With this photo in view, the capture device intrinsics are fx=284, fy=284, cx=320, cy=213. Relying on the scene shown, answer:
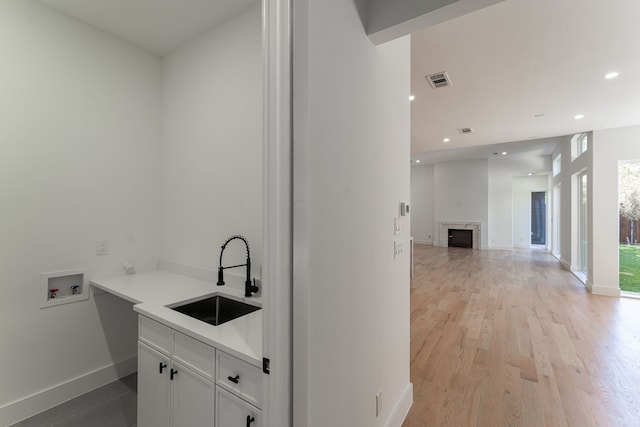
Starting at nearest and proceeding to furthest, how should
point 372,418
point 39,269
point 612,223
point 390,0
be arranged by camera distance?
point 390,0
point 372,418
point 39,269
point 612,223

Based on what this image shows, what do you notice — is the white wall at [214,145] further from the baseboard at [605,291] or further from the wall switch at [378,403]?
the baseboard at [605,291]

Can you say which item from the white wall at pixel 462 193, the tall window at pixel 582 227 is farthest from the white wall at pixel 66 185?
the white wall at pixel 462 193

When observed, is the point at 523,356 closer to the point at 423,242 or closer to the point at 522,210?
the point at 423,242

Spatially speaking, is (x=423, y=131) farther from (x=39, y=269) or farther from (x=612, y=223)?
(x=39, y=269)

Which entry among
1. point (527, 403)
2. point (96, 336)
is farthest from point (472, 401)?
point (96, 336)

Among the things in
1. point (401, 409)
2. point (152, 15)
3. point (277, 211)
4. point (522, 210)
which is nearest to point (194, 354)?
point (277, 211)

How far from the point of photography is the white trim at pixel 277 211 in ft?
3.38

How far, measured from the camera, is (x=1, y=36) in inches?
75.7

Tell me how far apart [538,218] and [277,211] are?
12605mm

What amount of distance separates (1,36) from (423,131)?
562 cm

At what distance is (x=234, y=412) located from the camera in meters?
1.21

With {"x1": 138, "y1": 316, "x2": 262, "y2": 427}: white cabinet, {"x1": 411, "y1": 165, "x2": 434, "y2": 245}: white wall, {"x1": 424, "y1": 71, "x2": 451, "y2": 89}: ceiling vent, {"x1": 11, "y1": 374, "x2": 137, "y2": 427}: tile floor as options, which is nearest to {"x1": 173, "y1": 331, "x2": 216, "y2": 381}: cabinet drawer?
{"x1": 138, "y1": 316, "x2": 262, "y2": 427}: white cabinet

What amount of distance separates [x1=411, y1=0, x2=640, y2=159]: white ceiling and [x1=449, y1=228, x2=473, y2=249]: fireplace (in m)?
6.43

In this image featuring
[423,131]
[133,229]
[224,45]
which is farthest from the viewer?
[423,131]
